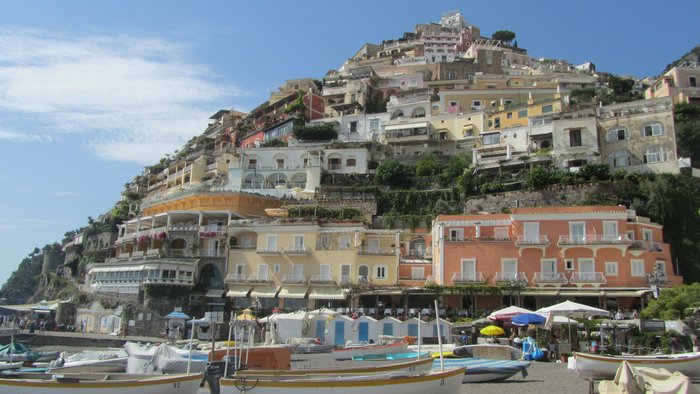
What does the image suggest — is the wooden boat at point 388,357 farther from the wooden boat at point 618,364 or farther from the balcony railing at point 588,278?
the balcony railing at point 588,278

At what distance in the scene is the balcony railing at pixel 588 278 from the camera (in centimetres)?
3488

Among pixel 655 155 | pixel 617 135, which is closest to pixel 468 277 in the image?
pixel 655 155

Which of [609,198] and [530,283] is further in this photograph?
[609,198]

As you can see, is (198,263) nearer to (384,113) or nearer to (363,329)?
(363,329)

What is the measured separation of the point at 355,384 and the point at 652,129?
1626 inches

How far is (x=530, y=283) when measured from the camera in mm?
35875

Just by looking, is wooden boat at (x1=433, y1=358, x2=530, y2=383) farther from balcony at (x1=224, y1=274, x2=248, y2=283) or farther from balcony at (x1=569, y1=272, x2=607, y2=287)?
balcony at (x1=224, y1=274, x2=248, y2=283)

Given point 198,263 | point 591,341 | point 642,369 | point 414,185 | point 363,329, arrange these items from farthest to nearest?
1. point 414,185
2. point 198,263
3. point 363,329
4. point 591,341
5. point 642,369

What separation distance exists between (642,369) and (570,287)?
2173 cm

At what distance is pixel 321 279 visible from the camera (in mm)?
40312

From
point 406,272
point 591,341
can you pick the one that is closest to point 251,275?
point 406,272

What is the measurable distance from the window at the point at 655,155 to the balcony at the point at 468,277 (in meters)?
19.1

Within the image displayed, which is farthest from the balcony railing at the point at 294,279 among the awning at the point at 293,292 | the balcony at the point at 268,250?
the balcony at the point at 268,250

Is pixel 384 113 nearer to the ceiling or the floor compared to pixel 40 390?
nearer to the ceiling
